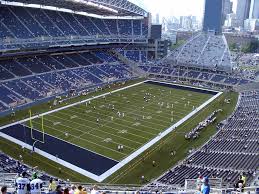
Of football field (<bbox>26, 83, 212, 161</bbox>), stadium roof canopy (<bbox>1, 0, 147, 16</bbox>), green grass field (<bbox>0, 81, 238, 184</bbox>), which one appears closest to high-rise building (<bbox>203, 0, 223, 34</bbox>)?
stadium roof canopy (<bbox>1, 0, 147, 16</bbox>)

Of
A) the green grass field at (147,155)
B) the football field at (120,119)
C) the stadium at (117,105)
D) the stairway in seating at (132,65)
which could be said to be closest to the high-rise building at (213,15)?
the stadium at (117,105)

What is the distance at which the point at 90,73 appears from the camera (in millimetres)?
51781

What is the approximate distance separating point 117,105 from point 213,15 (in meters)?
41.2

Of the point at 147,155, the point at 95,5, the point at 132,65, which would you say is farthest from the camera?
the point at 132,65

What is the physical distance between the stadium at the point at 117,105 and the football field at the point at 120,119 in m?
0.11

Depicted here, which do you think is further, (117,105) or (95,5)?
(95,5)

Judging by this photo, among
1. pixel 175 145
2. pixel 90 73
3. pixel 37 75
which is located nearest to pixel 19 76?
pixel 37 75

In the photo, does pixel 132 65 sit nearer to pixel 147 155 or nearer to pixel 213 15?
pixel 213 15

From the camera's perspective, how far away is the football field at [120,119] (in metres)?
28.8

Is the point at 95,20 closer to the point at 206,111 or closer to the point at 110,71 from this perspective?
the point at 110,71

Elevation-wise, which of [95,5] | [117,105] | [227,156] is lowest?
[117,105]

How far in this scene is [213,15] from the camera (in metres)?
70.9

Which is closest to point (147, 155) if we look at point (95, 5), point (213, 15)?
point (95, 5)

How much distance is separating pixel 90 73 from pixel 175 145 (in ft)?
87.0
